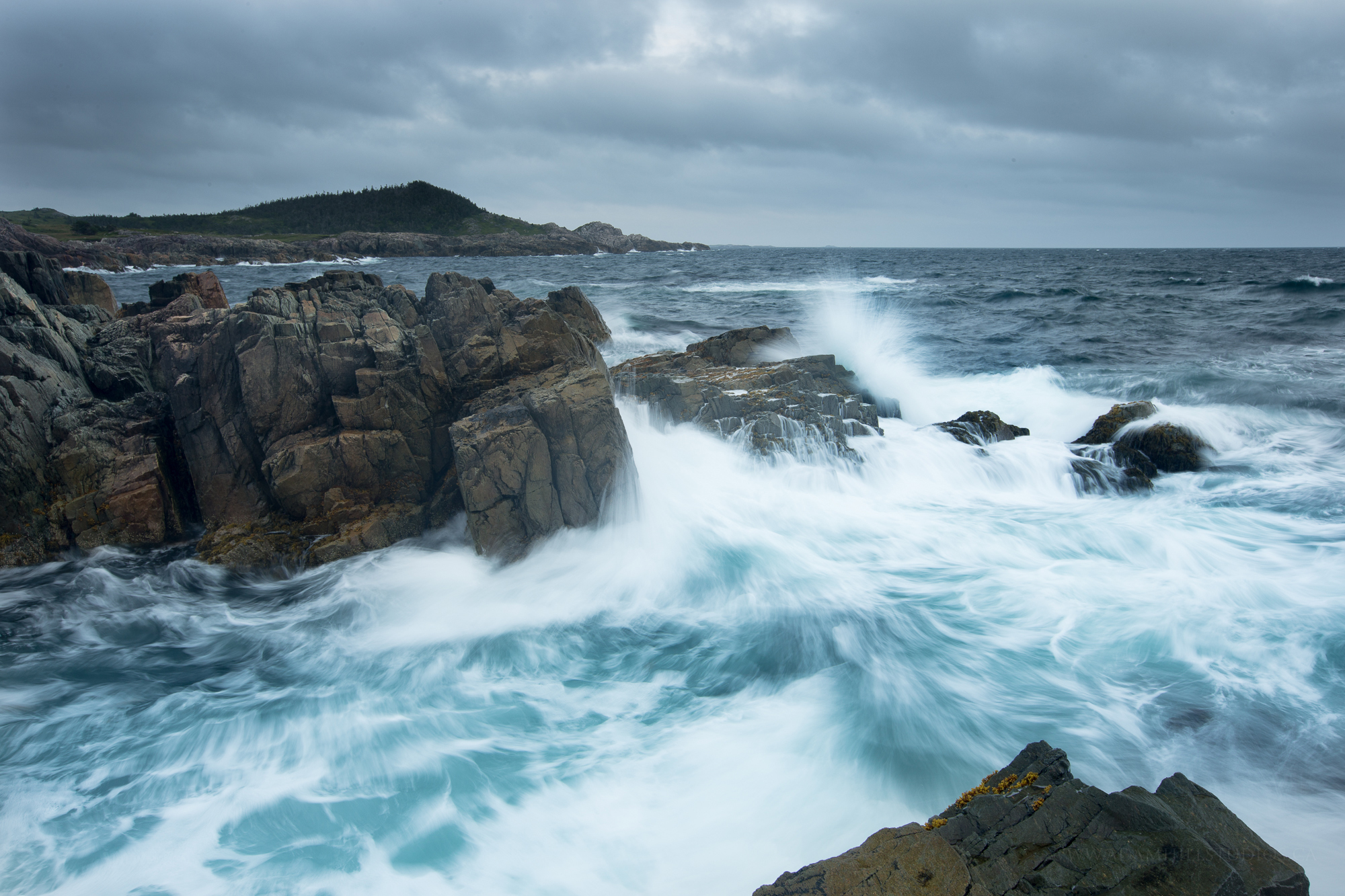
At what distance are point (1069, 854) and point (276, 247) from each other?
280 ft

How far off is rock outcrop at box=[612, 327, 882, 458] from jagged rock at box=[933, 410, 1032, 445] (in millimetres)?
1428

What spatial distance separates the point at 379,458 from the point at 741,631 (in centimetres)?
518

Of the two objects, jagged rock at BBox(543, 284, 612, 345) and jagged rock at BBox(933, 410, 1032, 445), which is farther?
jagged rock at BBox(543, 284, 612, 345)

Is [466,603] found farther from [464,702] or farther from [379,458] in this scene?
[379,458]

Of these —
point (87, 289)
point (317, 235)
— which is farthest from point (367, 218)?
point (87, 289)

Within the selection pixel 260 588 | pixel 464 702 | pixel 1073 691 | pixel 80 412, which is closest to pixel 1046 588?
pixel 1073 691

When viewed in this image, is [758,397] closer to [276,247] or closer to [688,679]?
[688,679]

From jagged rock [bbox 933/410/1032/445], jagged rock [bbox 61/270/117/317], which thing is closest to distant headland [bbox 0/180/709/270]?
jagged rock [bbox 61/270/117/317]

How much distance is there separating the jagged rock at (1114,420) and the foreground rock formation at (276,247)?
52.2m

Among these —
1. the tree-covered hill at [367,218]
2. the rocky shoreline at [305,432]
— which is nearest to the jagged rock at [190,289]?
the rocky shoreline at [305,432]

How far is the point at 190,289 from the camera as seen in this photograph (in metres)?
14.2

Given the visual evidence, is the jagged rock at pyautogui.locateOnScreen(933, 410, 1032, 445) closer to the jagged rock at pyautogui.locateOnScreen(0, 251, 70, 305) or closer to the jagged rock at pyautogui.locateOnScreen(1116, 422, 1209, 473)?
the jagged rock at pyautogui.locateOnScreen(1116, 422, 1209, 473)

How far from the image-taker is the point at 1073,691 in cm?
598

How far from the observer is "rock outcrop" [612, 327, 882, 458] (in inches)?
427
